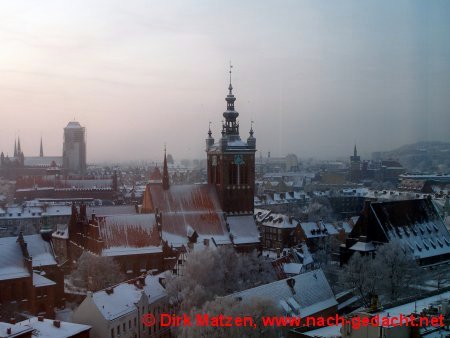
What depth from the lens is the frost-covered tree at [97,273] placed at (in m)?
54.1

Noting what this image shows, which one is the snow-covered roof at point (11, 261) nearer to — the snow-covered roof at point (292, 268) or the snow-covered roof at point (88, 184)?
the snow-covered roof at point (292, 268)

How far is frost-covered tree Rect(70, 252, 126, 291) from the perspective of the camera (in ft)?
177

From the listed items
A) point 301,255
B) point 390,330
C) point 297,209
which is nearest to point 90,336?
point 390,330

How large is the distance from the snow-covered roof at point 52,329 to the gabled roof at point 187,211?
74.7ft

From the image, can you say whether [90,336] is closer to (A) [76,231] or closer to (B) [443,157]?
(A) [76,231]

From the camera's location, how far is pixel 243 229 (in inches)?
2554

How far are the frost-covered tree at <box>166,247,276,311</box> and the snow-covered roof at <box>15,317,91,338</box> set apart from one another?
8275 mm

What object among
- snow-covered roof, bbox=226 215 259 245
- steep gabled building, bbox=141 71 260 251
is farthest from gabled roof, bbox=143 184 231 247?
snow-covered roof, bbox=226 215 259 245

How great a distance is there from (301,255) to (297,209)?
201ft

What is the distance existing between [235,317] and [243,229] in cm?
3214

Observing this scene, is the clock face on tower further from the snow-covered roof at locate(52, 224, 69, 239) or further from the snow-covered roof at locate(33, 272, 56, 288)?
the snow-covered roof at locate(33, 272, 56, 288)

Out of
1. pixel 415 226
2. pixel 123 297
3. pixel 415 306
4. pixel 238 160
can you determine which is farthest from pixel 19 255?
pixel 415 226

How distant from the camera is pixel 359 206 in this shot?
135m

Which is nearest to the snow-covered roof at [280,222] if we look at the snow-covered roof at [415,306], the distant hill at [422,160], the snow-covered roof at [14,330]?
the distant hill at [422,160]
